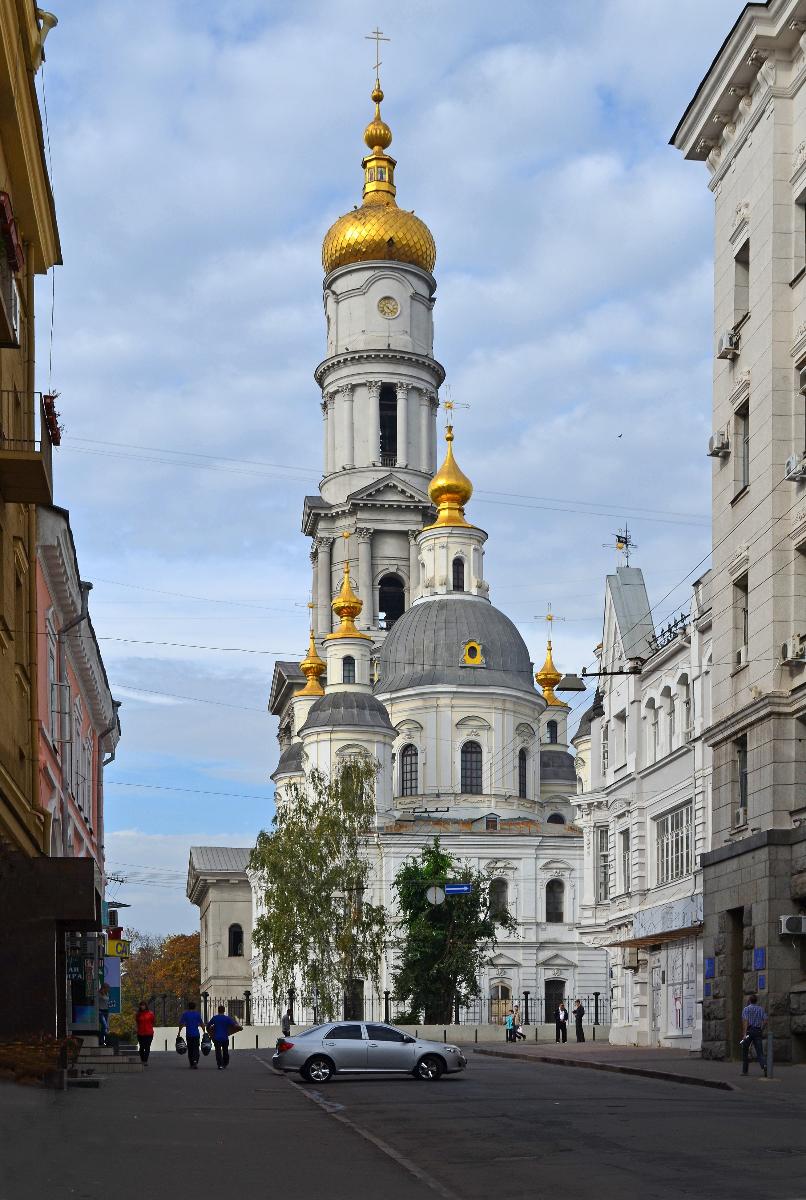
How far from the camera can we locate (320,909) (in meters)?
68.1

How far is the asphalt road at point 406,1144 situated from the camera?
42.5 ft

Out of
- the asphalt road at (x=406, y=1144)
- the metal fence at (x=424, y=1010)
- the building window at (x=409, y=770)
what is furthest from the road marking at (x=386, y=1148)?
the building window at (x=409, y=770)

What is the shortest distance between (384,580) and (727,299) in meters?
68.4

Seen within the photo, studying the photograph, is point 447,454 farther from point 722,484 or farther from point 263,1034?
point 722,484

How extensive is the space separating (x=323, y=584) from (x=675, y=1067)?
236ft

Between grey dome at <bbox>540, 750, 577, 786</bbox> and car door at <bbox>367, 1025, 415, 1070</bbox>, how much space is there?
72.2 meters

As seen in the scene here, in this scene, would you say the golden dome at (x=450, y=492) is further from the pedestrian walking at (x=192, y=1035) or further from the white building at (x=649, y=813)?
the pedestrian walking at (x=192, y=1035)

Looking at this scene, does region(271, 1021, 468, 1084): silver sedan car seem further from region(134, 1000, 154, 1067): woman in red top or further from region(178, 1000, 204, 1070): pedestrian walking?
region(134, 1000, 154, 1067): woman in red top

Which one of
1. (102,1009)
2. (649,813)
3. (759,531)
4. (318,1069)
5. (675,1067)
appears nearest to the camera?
(318,1069)

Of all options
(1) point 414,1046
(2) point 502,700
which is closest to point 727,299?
(1) point 414,1046

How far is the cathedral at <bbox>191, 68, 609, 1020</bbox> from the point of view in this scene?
87125mm

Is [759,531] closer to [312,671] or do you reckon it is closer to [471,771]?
[471,771]

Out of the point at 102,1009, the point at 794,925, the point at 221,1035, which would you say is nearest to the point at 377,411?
the point at 102,1009

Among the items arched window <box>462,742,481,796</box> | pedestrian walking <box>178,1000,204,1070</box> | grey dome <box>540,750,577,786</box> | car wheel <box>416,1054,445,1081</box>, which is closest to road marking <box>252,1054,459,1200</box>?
car wheel <box>416,1054,445,1081</box>
